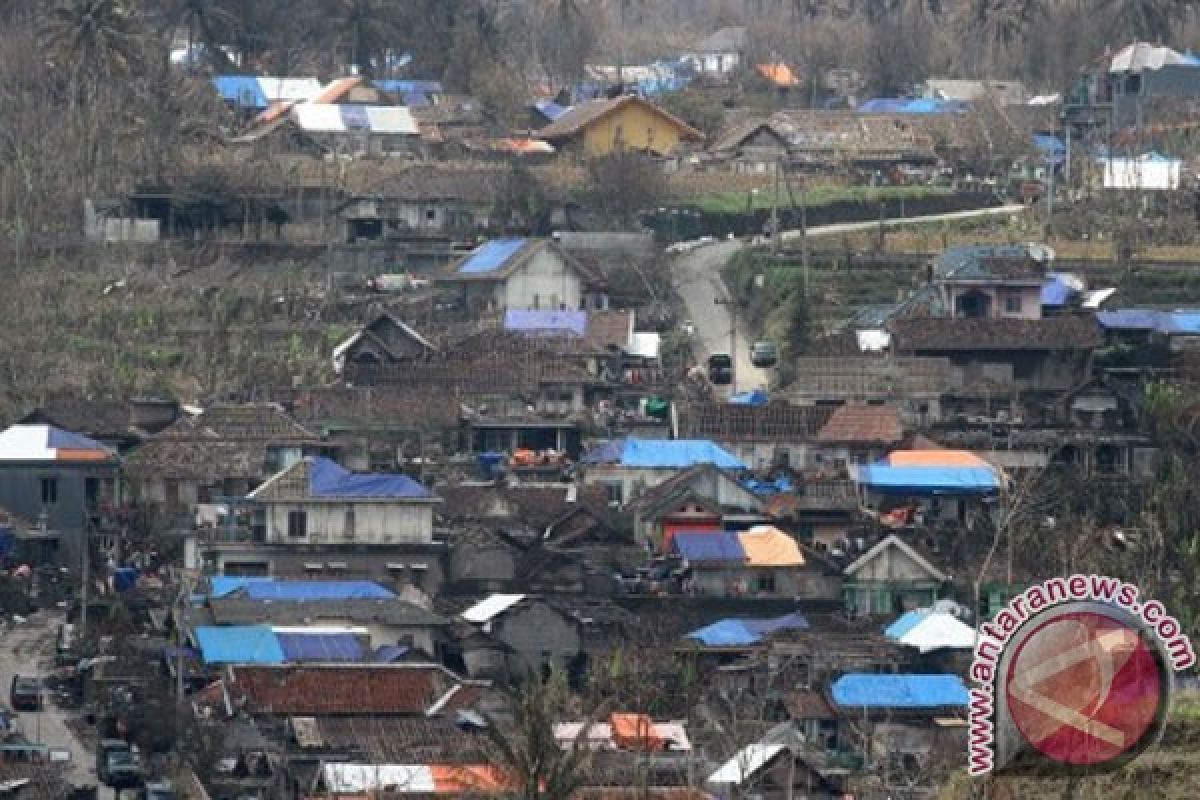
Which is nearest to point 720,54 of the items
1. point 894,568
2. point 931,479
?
point 931,479

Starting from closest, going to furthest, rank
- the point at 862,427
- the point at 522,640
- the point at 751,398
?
the point at 522,640, the point at 862,427, the point at 751,398

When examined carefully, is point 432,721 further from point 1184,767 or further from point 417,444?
point 1184,767

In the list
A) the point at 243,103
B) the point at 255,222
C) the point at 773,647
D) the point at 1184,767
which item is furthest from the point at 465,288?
the point at 1184,767

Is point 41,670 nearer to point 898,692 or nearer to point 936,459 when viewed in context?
point 898,692

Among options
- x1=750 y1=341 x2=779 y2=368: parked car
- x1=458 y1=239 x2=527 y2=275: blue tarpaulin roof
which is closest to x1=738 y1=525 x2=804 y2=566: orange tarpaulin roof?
x1=750 y1=341 x2=779 y2=368: parked car

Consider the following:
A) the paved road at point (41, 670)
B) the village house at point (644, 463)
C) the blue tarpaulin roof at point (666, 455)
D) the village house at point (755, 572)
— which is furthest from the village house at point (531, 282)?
the paved road at point (41, 670)
